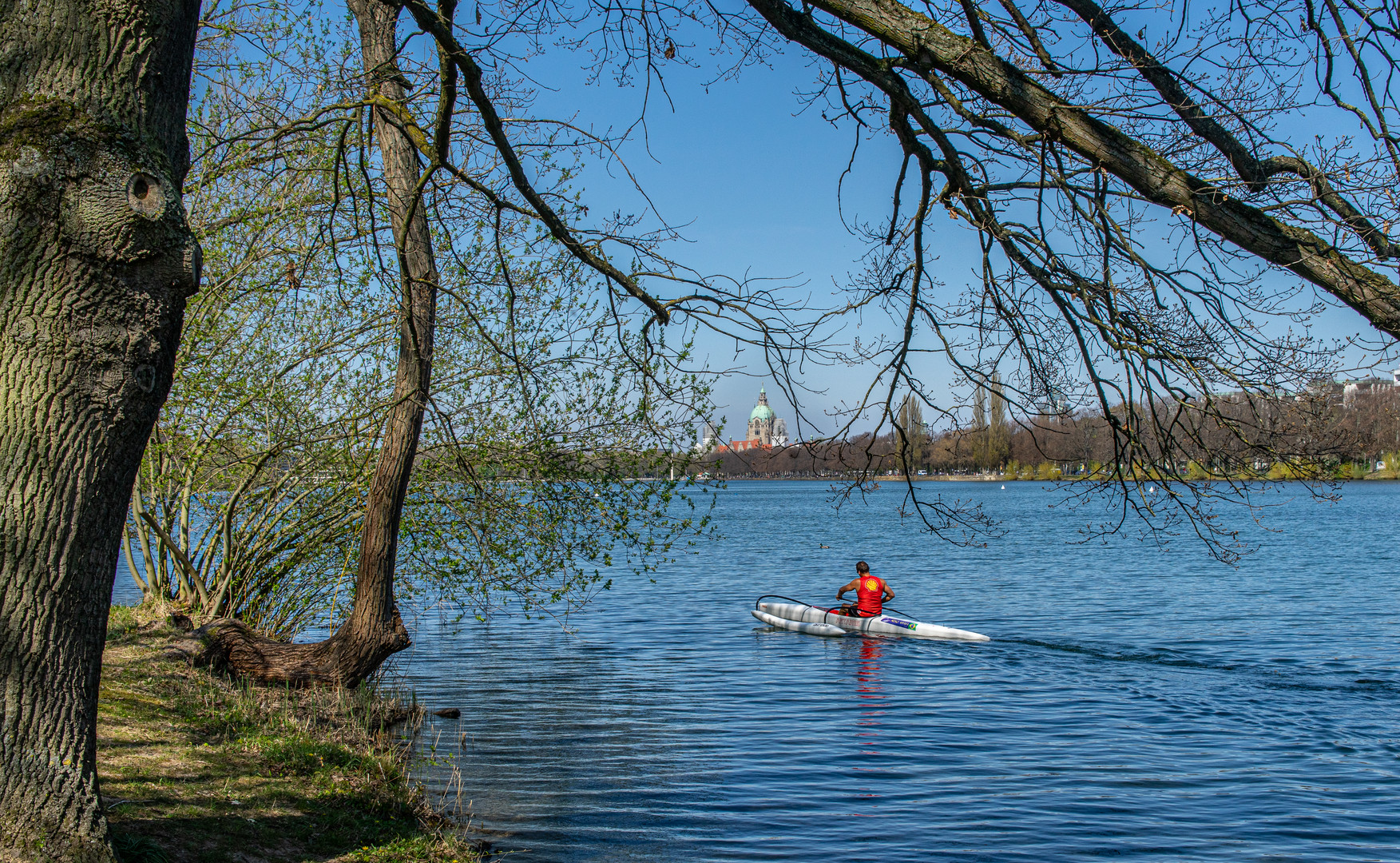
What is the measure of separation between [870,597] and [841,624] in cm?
75

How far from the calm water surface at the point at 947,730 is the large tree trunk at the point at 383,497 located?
1.37 m

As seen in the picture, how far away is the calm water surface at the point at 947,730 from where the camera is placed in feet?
26.7

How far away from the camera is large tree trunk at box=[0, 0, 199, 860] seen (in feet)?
11.0

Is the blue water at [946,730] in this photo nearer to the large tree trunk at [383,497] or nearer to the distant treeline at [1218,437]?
the large tree trunk at [383,497]

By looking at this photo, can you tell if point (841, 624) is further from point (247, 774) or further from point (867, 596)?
point (247, 774)

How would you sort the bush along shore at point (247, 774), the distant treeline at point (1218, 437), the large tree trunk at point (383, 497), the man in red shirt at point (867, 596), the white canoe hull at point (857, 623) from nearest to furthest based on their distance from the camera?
1. the distant treeline at point (1218, 437)
2. the bush along shore at point (247, 774)
3. the large tree trunk at point (383, 497)
4. the white canoe hull at point (857, 623)
5. the man in red shirt at point (867, 596)

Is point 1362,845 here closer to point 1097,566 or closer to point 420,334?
point 420,334

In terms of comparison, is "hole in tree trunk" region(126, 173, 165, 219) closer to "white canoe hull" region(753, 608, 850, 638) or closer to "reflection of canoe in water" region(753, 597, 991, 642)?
"reflection of canoe in water" region(753, 597, 991, 642)

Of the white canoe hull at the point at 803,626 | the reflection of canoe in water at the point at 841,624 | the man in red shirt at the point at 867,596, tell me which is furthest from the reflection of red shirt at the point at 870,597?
the white canoe hull at the point at 803,626

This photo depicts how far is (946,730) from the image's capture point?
11.7 meters

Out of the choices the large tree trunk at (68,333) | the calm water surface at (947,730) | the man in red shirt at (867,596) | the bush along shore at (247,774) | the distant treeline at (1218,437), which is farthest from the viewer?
the man in red shirt at (867,596)

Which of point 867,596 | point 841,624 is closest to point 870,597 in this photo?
point 867,596

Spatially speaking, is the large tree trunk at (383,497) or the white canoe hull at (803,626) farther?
the white canoe hull at (803,626)

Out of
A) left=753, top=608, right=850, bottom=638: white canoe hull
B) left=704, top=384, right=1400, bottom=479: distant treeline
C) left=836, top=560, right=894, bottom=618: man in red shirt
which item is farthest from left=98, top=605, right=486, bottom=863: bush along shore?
Answer: left=836, top=560, right=894, bottom=618: man in red shirt
